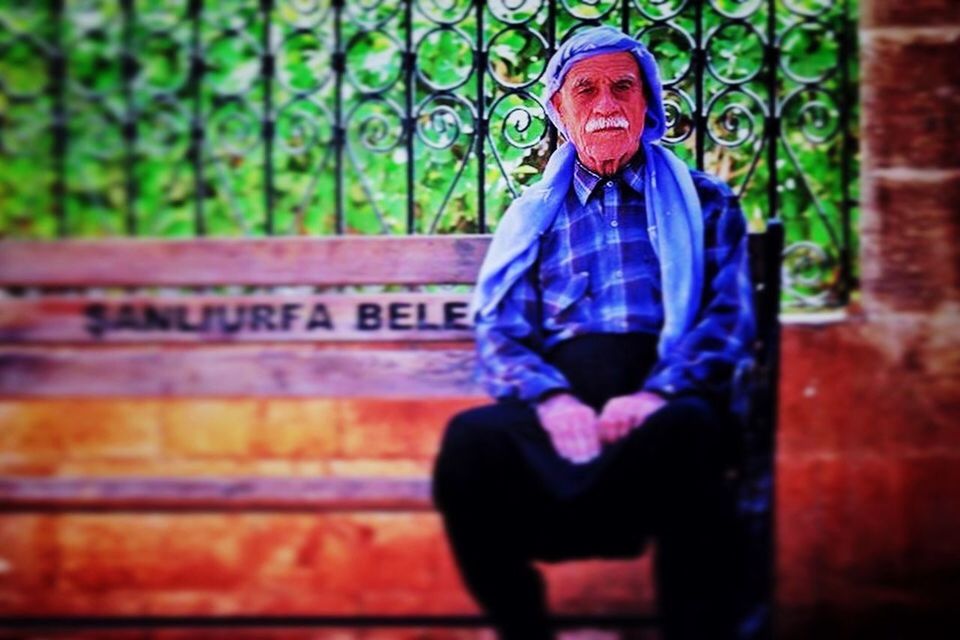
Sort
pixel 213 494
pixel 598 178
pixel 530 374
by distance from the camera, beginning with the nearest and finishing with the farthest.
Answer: pixel 530 374 < pixel 598 178 < pixel 213 494

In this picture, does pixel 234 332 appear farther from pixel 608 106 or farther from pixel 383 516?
pixel 608 106

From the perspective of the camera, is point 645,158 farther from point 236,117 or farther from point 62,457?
point 62,457

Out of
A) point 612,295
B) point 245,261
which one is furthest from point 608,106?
point 245,261

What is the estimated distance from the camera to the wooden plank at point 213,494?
2.38m

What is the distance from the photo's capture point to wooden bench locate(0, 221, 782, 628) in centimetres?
243

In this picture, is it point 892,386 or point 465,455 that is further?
point 892,386

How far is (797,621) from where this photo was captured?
2.48m

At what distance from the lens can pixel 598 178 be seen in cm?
231

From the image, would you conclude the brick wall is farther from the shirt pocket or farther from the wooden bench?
the wooden bench

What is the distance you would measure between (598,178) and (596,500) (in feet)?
2.95

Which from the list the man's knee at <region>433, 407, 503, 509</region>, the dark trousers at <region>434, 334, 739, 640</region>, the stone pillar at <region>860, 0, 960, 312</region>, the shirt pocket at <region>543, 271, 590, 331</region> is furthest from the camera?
the stone pillar at <region>860, 0, 960, 312</region>

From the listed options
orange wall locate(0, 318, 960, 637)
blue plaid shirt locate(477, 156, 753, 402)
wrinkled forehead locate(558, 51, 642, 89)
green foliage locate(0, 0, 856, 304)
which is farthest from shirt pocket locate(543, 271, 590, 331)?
wrinkled forehead locate(558, 51, 642, 89)

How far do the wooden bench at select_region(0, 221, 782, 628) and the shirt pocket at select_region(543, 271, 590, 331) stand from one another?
0.85 ft

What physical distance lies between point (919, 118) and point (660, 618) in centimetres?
163
